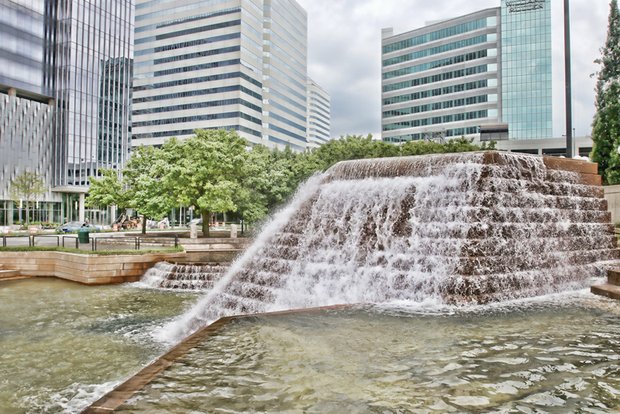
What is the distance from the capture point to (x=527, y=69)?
8488 centimetres

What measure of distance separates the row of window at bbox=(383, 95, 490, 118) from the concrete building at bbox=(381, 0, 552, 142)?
0.20 m

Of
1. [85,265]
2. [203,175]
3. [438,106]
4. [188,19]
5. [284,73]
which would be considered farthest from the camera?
[284,73]

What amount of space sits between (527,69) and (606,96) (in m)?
54.6

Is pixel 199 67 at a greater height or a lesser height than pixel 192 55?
lesser

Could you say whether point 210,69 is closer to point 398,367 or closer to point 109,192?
point 109,192

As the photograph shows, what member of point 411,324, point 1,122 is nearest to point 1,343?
point 411,324

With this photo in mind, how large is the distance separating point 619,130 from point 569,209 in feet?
70.7

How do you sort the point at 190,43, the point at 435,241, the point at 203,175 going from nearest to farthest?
the point at 435,241 < the point at 203,175 < the point at 190,43

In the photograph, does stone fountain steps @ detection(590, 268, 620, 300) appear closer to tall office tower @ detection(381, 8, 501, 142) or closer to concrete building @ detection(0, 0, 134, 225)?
concrete building @ detection(0, 0, 134, 225)

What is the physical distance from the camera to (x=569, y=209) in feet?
53.4

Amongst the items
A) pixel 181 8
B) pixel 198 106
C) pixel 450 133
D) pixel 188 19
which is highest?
pixel 181 8

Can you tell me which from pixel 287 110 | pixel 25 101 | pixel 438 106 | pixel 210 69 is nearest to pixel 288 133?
pixel 287 110

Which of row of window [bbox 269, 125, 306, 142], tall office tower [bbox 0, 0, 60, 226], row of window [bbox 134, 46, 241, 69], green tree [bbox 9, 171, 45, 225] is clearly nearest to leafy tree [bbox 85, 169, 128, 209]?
green tree [bbox 9, 171, 45, 225]

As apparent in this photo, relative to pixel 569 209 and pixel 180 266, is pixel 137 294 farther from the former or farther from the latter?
pixel 569 209
